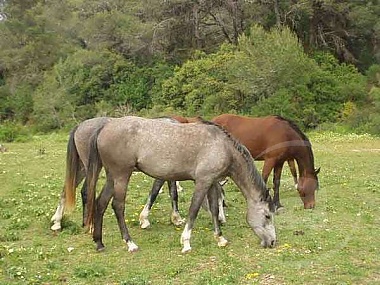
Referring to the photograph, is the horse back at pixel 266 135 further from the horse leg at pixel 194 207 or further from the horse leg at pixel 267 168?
the horse leg at pixel 194 207

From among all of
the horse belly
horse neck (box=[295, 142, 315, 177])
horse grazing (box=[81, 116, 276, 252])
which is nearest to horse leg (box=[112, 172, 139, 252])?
horse grazing (box=[81, 116, 276, 252])

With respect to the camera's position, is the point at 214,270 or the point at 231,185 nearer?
the point at 214,270

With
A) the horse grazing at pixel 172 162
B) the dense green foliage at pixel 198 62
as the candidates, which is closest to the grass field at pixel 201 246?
the horse grazing at pixel 172 162

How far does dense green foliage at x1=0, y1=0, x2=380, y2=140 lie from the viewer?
3030cm

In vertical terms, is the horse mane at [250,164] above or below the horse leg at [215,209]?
above

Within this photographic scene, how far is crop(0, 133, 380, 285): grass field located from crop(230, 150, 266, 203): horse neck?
0.71m

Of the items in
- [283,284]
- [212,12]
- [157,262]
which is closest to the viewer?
[283,284]

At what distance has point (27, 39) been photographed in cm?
4628

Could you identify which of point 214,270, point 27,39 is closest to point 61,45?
point 27,39

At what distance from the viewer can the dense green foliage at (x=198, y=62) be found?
30.3 meters

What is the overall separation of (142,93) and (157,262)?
3377 cm

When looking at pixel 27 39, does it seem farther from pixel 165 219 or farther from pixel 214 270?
pixel 214 270

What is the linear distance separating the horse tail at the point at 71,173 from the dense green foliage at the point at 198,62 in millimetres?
20745

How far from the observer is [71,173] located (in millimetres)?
8492
